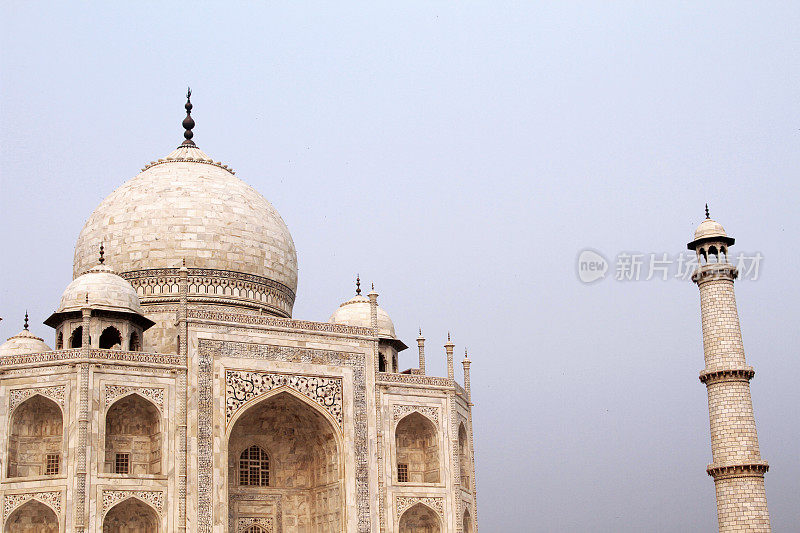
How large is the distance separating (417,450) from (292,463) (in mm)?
3030

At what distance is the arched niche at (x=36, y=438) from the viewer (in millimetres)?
23375

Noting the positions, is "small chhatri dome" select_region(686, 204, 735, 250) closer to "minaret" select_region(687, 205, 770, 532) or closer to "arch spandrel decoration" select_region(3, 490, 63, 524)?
"minaret" select_region(687, 205, 770, 532)

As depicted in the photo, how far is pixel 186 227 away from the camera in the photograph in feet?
95.0

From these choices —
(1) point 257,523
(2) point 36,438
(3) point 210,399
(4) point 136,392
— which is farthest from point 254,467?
(2) point 36,438

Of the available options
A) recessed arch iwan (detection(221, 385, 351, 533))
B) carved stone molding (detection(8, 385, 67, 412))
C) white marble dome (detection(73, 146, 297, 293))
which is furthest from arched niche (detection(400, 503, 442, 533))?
carved stone molding (detection(8, 385, 67, 412))

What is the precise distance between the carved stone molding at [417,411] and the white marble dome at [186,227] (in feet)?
18.3

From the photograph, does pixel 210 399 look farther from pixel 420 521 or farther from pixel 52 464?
Answer: pixel 420 521

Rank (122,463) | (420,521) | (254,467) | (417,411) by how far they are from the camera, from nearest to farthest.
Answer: (122,463), (254,467), (420,521), (417,411)

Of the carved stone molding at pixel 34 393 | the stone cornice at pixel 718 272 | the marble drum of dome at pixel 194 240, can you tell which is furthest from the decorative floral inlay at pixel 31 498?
the stone cornice at pixel 718 272

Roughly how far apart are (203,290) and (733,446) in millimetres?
13216

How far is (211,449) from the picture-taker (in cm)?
2398

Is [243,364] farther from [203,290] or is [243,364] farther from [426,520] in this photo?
[426,520]

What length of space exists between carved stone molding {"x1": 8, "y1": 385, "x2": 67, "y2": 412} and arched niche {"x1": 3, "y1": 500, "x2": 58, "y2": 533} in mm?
2043

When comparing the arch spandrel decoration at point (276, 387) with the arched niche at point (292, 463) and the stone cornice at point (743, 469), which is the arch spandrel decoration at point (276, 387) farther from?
the stone cornice at point (743, 469)
